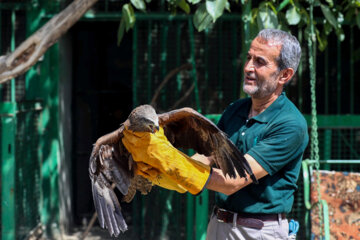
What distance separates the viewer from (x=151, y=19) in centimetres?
509

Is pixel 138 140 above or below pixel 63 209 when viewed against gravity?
above

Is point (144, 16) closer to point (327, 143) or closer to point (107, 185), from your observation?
point (327, 143)

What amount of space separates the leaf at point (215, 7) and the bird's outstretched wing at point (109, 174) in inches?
46.0

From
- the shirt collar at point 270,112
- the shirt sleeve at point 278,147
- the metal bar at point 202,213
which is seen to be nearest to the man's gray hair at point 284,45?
the shirt collar at point 270,112

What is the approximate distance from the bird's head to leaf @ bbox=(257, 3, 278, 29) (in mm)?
1581

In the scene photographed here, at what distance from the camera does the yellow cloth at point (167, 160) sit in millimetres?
2373

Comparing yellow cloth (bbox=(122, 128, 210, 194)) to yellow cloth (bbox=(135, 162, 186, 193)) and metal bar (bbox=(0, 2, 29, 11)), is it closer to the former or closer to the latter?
yellow cloth (bbox=(135, 162, 186, 193))

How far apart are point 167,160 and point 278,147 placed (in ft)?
1.60

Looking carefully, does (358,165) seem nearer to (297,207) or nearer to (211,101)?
(297,207)

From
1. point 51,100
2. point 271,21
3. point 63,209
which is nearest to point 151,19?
point 51,100

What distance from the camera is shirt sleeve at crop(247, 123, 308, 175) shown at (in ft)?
7.70

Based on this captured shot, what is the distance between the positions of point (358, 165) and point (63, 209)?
2874 mm

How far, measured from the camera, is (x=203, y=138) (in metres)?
2.67

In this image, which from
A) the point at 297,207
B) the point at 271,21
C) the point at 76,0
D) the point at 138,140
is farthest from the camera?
the point at 297,207
